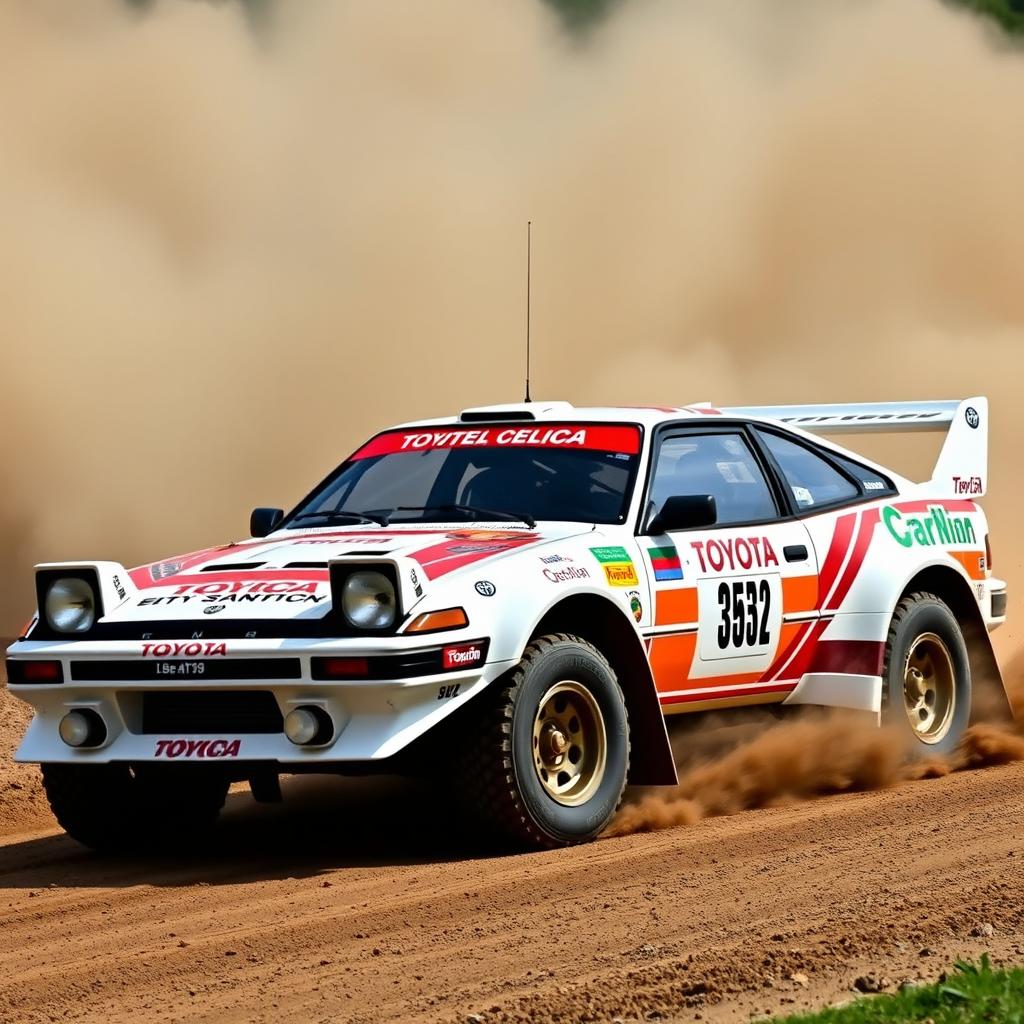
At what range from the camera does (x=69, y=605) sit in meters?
6.82

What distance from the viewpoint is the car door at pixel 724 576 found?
7348mm

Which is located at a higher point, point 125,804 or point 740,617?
point 740,617

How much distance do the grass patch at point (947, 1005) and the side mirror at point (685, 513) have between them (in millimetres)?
2824

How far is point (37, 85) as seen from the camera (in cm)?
1978

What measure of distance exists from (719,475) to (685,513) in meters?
0.72

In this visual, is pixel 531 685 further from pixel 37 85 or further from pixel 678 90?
pixel 678 90

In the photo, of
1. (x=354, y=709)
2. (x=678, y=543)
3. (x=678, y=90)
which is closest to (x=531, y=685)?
(x=354, y=709)

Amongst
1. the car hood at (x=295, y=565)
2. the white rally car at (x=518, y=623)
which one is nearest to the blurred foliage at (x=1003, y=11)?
the white rally car at (x=518, y=623)

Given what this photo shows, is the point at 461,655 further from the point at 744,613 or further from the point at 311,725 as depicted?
the point at 744,613

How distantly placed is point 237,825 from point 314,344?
454 inches

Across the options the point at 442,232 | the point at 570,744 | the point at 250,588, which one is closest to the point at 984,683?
the point at 570,744

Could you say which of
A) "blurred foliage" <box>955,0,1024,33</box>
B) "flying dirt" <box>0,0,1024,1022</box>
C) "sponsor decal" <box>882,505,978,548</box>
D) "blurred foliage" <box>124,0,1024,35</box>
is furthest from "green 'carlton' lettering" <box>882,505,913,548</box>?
"blurred foliage" <box>955,0,1024,33</box>

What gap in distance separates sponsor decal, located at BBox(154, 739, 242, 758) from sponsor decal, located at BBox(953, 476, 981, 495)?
12.9 ft

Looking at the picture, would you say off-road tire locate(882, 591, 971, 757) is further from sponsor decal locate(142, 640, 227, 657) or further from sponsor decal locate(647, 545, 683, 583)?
sponsor decal locate(142, 640, 227, 657)
